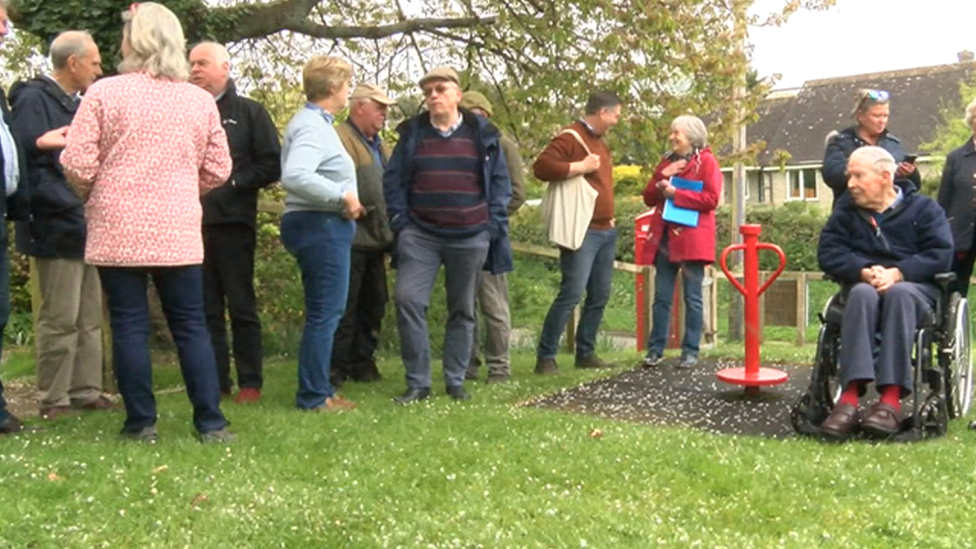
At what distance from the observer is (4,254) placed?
17.2 feet

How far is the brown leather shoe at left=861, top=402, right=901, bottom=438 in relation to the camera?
5316mm

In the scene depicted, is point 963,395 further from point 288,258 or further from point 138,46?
point 288,258

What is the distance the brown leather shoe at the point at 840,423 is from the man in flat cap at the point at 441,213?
2.17 m

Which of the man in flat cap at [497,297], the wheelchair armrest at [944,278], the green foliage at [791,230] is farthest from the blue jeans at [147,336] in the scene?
the green foliage at [791,230]

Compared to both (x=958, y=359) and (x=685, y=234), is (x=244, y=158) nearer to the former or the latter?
(x=685, y=234)

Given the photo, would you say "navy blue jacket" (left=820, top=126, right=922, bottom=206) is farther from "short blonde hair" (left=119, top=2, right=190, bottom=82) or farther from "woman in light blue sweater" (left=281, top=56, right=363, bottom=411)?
"short blonde hair" (left=119, top=2, right=190, bottom=82)

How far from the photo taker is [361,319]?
748 centimetres

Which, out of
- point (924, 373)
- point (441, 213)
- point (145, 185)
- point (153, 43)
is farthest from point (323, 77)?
point (924, 373)

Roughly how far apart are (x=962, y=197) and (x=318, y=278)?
3947 millimetres

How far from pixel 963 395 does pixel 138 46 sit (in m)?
4.80

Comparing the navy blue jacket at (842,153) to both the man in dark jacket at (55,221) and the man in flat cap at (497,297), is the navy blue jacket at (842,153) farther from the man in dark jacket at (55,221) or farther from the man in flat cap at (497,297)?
the man in dark jacket at (55,221)

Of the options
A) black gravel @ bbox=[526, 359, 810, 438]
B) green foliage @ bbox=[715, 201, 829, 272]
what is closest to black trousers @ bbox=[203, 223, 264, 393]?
black gravel @ bbox=[526, 359, 810, 438]

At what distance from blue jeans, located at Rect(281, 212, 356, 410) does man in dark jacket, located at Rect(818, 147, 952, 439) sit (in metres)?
2.61

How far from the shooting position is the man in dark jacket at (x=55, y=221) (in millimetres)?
5738
